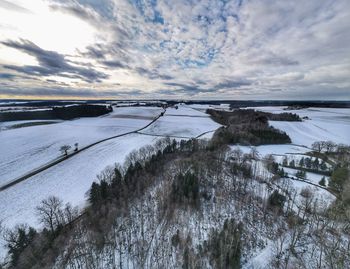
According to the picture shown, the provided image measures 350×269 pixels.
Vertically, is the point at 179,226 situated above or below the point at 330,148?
above

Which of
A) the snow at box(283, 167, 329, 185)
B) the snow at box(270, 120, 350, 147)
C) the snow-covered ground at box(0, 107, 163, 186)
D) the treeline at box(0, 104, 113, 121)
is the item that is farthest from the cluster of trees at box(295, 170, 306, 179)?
the treeline at box(0, 104, 113, 121)

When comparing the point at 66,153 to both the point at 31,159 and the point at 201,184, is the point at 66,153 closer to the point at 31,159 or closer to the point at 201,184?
the point at 31,159

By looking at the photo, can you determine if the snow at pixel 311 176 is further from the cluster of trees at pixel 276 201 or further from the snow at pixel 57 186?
the snow at pixel 57 186

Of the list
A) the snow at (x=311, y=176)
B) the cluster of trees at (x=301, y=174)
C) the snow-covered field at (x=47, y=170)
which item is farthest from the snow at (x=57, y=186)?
the cluster of trees at (x=301, y=174)

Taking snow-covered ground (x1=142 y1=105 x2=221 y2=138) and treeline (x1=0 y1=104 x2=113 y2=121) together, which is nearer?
snow-covered ground (x1=142 y1=105 x2=221 y2=138)

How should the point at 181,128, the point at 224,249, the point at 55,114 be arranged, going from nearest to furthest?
the point at 224,249 → the point at 181,128 → the point at 55,114

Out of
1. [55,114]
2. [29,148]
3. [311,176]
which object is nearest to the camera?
[311,176]

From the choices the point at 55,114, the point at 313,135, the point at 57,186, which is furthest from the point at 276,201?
the point at 55,114

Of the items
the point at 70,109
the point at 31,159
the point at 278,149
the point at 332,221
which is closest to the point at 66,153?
the point at 31,159

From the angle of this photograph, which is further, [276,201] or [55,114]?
[55,114]

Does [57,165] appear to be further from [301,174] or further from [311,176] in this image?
[311,176]

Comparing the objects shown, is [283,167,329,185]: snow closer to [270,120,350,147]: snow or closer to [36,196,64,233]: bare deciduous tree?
[270,120,350,147]: snow
